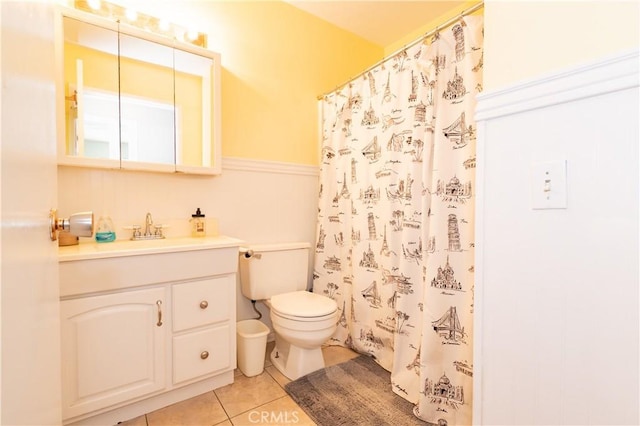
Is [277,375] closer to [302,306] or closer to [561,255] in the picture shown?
[302,306]

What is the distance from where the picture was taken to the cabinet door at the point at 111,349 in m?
1.17

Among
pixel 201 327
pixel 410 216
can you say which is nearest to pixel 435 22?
pixel 410 216

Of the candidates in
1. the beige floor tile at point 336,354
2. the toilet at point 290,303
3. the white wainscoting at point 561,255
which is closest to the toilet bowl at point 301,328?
the toilet at point 290,303

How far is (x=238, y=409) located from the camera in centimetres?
142

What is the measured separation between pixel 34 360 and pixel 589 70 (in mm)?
1112

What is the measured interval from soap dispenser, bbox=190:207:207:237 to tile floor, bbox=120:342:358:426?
0.87m

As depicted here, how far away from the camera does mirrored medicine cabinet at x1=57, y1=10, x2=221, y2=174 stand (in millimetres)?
1454

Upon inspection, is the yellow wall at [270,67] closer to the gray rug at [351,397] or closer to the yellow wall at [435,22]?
the yellow wall at [435,22]

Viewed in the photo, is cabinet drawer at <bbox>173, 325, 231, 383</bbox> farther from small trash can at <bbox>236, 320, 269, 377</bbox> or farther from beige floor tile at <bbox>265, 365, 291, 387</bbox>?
beige floor tile at <bbox>265, 365, 291, 387</bbox>

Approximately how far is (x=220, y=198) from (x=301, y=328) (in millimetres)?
974

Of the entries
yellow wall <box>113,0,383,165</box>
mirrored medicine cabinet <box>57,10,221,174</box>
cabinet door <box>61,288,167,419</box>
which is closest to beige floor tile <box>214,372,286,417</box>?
cabinet door <box>61,288,167,419</box>

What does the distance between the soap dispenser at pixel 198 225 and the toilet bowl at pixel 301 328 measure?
599 millimetres

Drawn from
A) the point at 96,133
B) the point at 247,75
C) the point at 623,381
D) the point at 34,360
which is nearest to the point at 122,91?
the point at 96,133

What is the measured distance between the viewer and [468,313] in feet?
4.20
